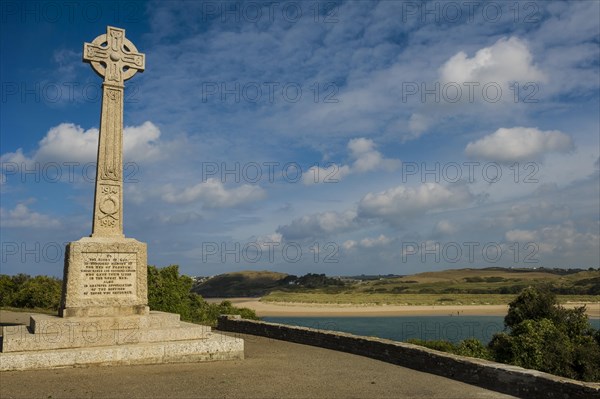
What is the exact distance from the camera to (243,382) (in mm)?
8039

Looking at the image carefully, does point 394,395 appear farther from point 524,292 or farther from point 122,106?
point 524,292

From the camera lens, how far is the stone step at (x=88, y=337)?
9.03 meters

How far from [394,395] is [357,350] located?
4.07 meters

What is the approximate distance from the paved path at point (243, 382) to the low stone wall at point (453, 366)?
24 centimetres

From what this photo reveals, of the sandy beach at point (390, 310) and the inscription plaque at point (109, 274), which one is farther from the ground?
the inscription plaque at point (109, 274)

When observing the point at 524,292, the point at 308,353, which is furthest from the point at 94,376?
the point at 524,292

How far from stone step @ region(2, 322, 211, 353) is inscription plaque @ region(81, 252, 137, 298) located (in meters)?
1.02

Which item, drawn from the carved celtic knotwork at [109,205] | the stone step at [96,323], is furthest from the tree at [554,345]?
the carved celtic knotwork at [109,205]

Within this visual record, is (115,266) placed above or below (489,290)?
above

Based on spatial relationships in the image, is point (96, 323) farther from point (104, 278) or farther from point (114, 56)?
point (114, 56)

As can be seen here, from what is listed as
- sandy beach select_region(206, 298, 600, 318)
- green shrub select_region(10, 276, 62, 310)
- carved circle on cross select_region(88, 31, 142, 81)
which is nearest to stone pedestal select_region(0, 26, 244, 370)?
carved circle on cross select_region(88, 31, 142, 81)

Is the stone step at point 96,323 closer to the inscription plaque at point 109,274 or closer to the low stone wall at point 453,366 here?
the inscription plaque at point 109,274

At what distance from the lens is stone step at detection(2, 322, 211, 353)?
903 cm

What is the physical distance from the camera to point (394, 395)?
7.32 metres
